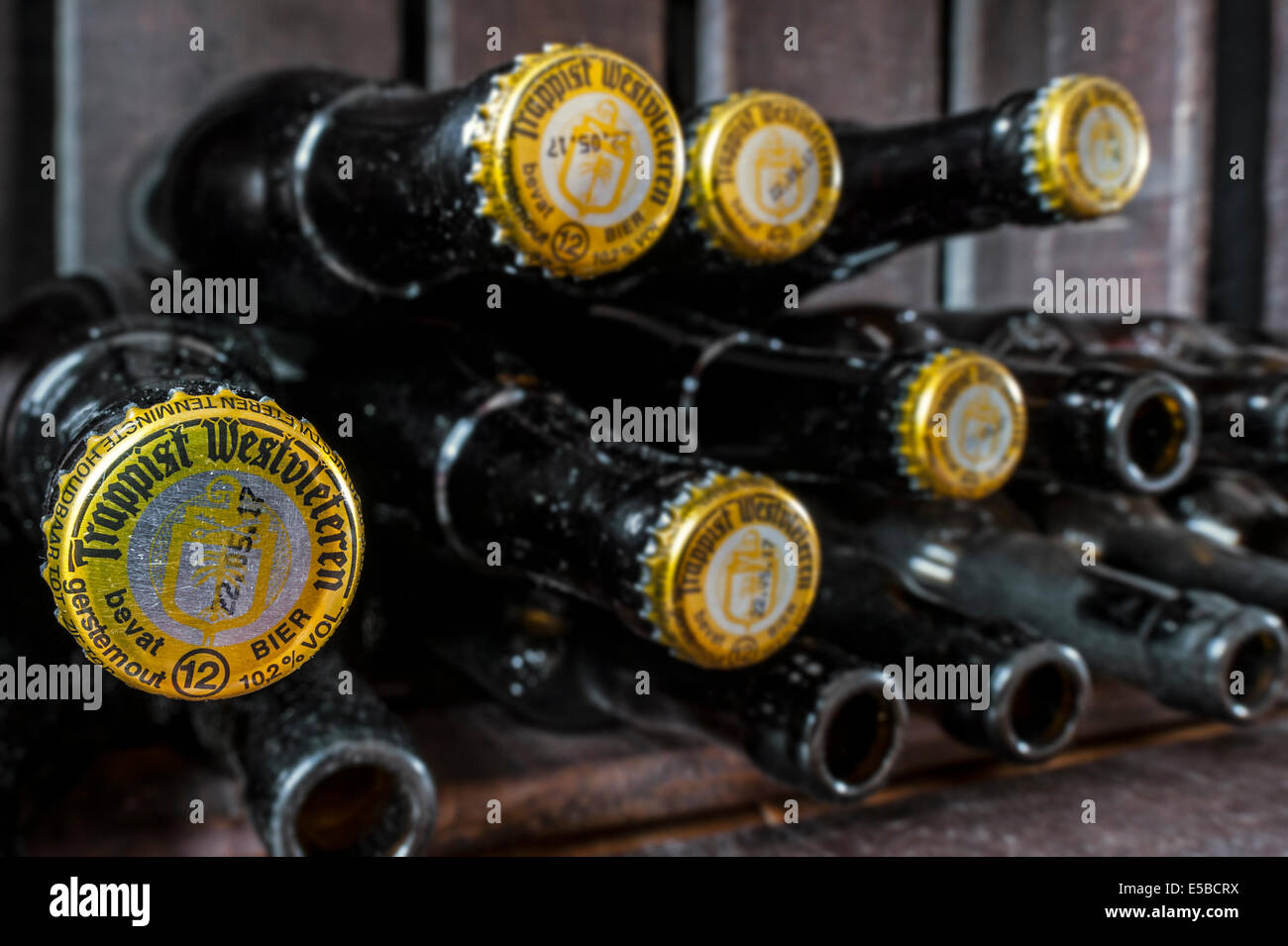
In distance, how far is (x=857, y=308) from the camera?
90 centimetres

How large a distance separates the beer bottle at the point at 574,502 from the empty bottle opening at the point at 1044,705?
229mm

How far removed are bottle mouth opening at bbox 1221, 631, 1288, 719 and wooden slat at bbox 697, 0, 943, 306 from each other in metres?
0.66

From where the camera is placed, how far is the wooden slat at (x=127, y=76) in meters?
0.96

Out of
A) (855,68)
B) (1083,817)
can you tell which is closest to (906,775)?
(1083,817)

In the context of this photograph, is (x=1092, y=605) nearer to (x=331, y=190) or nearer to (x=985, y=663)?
(x=985, y=663)

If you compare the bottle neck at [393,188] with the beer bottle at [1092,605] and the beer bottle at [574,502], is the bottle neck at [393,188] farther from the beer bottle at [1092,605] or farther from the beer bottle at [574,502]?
the beer bottle at [1092,605]

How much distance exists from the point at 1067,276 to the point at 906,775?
3.16ft

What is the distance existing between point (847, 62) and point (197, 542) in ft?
3.88

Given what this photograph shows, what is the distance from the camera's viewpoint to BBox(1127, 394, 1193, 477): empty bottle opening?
672 mm

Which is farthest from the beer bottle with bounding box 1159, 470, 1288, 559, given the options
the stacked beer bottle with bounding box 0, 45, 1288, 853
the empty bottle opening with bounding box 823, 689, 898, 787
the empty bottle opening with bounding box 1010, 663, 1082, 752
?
the empty bottle opening with bounding box 823, 689, 898, 787

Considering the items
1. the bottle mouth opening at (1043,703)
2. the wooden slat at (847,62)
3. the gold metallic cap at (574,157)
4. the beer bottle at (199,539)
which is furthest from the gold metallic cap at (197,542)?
the wooden slat at (847,62)

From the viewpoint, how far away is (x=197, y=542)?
0.94 ft

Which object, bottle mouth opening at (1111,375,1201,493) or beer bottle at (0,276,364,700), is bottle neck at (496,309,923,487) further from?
beer bottle at (0,276,364,700)

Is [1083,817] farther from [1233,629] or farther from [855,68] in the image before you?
[855,68]
